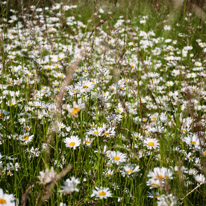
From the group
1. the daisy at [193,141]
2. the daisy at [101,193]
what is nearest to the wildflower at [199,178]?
the daisy at [193,141]

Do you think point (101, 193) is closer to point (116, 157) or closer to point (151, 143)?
point (116, 157)

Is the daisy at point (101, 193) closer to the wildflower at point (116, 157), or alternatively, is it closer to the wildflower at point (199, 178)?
the wildflower at point (116, 157)

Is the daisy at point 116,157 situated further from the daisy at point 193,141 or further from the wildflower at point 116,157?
the daisy at point 193,141

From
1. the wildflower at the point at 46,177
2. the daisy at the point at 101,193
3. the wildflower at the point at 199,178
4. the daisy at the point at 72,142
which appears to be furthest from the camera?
the daisy at the point at 72,142

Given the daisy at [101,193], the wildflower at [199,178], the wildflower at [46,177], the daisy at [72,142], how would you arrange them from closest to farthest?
the wildflower at [46,177] → the daisy at [101,193] → the wildflower at [199,178] → the daisy at [72,142]

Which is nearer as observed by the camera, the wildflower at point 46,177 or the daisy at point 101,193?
the wildflower at point 46,177

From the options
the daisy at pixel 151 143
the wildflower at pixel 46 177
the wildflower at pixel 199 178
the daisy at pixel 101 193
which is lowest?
the wildflower at pixel 199 178

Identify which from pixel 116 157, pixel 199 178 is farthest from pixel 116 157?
pixel 199 178

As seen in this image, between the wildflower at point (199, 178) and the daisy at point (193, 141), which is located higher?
the daisy at point (193, 141)

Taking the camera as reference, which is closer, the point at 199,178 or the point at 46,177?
the point at 46,177

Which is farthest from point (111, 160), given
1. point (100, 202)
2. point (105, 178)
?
point (100, 202)

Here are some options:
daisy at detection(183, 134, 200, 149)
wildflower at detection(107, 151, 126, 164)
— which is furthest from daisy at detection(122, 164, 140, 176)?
daisy at detection(183, 134, 200, 149)

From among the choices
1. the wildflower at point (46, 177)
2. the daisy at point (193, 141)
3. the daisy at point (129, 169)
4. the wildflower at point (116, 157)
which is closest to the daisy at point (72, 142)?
the wildflower at point (116, 157)

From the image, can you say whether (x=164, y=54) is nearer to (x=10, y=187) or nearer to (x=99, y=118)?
(x=99, y=118)
